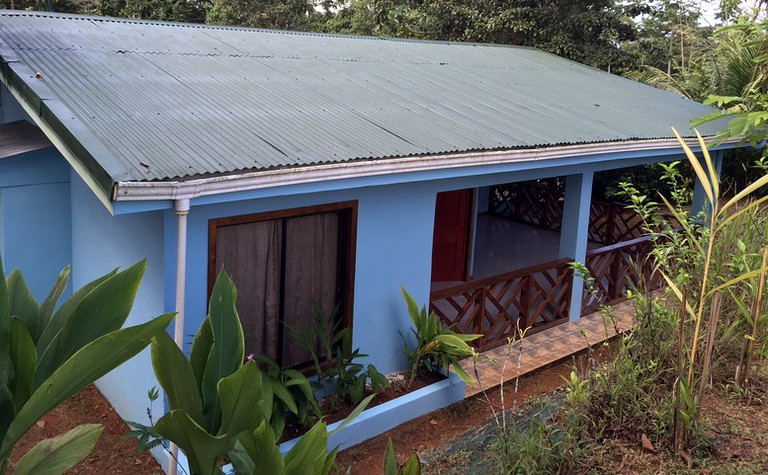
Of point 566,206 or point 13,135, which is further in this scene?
point 566,206

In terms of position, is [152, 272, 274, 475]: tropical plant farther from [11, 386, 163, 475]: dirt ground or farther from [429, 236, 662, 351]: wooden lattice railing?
[429, 236, 662, 351]: wooden lattice railing

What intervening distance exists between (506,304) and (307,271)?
2656 millimetres

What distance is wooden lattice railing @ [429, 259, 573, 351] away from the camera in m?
7.12

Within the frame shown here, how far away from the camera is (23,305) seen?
2.71 metres

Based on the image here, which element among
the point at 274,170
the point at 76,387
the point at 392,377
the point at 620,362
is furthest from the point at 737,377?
the point at 76,387

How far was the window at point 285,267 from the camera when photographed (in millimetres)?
5332

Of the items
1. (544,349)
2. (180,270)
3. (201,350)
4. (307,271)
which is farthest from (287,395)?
(544,349)

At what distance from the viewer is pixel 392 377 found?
21.5 feet

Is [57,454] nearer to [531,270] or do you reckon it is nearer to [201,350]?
[201,350]

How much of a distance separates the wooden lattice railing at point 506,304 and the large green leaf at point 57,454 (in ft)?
15.0

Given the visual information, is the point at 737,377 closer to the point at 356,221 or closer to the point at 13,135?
the point at 356,221

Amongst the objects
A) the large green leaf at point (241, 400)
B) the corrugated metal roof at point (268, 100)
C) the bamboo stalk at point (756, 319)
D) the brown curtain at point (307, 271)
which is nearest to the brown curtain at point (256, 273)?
the brown curtain at point (307, 271)

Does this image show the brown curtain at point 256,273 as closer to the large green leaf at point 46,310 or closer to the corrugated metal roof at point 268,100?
the corrugated metal roof at point 268,100

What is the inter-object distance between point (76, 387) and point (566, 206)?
6.99 m
